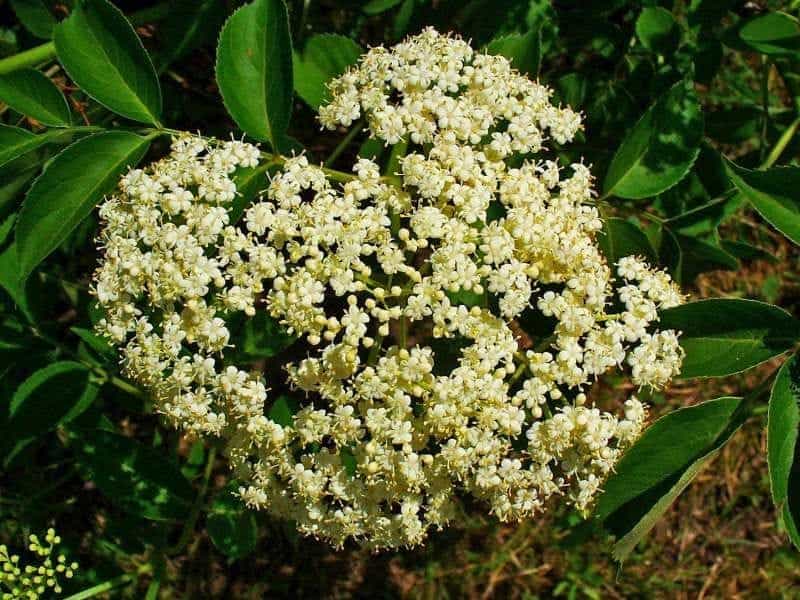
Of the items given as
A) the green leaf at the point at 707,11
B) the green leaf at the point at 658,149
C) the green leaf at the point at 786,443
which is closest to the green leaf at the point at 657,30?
the green leaf at the point at 707,11

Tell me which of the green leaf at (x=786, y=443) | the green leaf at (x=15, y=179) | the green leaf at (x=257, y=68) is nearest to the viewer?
the green leaf at (x=786, y=443)

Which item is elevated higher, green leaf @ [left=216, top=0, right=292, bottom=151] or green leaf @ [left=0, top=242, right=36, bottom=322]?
green leaf @ [left=216, top=0, right=292, bottom=151]

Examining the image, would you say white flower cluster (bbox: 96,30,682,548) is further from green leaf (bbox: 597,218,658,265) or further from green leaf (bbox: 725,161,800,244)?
green leaf (bbox: 725,161,800,244)

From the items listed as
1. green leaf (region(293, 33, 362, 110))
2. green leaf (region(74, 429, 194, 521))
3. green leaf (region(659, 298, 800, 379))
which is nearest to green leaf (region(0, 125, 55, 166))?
green leaf (region(293, 33, 362, 110))

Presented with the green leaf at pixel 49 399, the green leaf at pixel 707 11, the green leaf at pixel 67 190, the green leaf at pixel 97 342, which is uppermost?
the green leaf at pixel 707 11

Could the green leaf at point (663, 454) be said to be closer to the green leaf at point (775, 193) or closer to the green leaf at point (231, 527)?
the green leaf at point (775, 193)

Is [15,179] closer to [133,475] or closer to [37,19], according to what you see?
[37,19]
